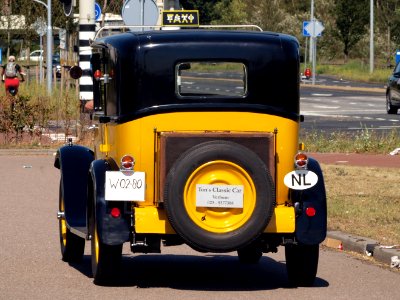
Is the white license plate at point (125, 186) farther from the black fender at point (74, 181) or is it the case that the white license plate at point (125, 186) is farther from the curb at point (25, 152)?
the curb at point (25, 152)

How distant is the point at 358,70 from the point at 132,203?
69.1 m

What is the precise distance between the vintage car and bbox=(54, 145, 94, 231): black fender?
814 millimetres

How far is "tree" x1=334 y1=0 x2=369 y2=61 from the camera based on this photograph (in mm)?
85688

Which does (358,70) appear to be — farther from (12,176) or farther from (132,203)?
(132,203)

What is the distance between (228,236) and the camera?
9031 mm

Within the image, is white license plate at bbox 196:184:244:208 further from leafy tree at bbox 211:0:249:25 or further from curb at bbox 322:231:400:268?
leafy tree at bbox 211:0:249:25

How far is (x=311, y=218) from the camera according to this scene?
371 inches

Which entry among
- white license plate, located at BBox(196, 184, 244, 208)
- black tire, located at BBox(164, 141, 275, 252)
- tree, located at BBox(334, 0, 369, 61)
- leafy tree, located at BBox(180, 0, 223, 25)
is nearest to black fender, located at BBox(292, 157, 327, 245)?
black tire, located at BBox(164, 141, 275, 252)

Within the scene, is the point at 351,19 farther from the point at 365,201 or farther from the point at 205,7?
the point at 365,201

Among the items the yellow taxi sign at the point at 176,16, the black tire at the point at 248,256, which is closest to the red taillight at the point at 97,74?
the black tire at the point at 248,256

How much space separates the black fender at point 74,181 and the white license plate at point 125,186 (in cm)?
143

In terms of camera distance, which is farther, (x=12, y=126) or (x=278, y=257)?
(x=12, y=126)

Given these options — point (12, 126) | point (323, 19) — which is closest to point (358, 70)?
point (323, 19)

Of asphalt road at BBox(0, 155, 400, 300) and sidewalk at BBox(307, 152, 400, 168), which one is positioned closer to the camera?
asphalt road at BBox(0, 155, 400, 300)
